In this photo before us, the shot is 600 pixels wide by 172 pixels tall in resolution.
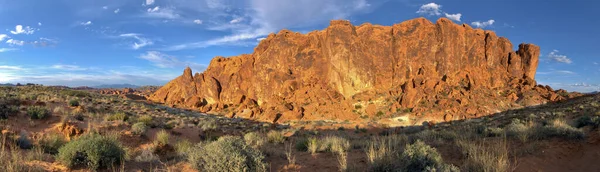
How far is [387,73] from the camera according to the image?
48594 mm

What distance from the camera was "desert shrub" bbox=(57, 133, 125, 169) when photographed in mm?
5804

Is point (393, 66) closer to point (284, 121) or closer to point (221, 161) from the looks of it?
point (284, 121)

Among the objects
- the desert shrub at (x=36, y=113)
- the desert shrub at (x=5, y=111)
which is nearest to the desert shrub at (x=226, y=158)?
the desert shrub at (x=5, y=111)

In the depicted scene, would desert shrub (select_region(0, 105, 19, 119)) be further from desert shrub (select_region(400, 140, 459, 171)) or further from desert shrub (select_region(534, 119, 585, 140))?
desert shrub (select_region(534, 119, 585, 140))

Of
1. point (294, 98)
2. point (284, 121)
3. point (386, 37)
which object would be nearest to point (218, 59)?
point (294, 98)

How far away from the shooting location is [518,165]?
5680 millimetres

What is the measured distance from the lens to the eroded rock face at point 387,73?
142ft

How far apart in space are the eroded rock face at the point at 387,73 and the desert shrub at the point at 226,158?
3803cm

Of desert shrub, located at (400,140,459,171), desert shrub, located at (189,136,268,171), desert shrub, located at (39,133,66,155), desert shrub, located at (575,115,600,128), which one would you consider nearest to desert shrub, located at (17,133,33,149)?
desert shrub, located at (39,133,66,155)

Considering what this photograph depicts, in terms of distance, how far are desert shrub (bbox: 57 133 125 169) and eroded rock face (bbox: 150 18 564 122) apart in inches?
1485

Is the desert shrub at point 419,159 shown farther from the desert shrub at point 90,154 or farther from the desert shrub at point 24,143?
the desert shrub at point 24,143

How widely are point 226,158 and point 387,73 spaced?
46209mm

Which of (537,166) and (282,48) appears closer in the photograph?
(537,166)

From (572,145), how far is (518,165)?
242 centimetres
